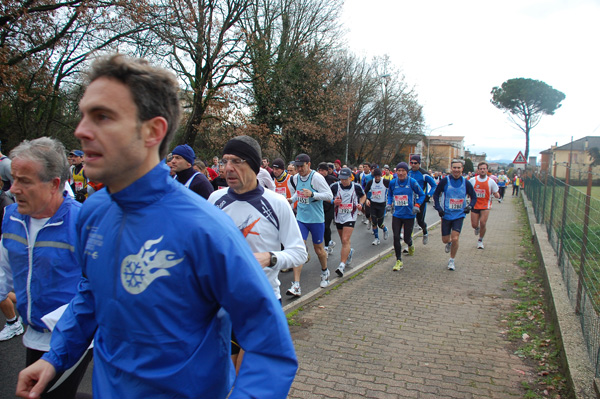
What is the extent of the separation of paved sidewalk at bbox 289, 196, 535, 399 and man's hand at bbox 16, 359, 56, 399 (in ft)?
8.04

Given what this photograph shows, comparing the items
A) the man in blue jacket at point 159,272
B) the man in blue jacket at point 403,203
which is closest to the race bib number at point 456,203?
the man in blue jacket at point 403,203

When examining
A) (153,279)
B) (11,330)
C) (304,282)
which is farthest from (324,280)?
(153,279)

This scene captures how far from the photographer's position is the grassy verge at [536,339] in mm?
3828

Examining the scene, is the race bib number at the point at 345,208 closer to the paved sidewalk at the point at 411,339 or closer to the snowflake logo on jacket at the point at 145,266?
the paved sidewalk at the point at 411,339

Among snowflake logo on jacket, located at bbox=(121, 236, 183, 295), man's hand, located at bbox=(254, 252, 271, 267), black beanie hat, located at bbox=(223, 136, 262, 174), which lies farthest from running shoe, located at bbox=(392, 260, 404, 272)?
Result: snowflake logo on jacket, located at bbox=(121, 236, 183, 295)

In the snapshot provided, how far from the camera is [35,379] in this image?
168 centimetres

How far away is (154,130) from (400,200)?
25.5 feet

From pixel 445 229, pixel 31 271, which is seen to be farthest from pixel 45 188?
pixel 445 229

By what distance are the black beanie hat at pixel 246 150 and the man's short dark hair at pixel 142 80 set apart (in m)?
1.72

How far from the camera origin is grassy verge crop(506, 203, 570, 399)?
383 centimetres

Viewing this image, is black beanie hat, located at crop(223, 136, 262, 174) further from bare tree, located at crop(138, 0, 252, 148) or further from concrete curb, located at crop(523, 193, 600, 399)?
bare tree, located at crop(138, 0, 252, 148)

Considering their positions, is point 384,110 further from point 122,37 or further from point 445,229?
point 445,229

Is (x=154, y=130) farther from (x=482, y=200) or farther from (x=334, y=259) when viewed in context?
(x=482, y=200)

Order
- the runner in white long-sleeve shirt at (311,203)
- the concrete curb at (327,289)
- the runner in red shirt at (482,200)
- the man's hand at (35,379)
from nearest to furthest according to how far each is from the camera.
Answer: the man's hand at (35,379)
the concrete curb at (327,289)
the runner in white long-sleeve shirt at (311,203)
the runner in red shirt at (482,200)
